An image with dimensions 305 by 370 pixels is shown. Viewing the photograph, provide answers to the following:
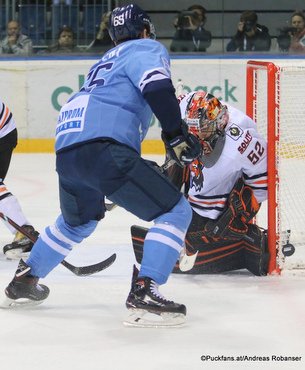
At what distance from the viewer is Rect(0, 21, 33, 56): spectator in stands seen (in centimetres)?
828

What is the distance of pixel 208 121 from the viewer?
3.80 meters

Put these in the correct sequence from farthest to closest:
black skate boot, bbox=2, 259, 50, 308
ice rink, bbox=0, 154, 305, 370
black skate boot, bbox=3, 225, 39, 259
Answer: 1. black skate boot, bbox=3, 225, 39, 259
2. black skate boot, bbox=2, 259, 50, 308
3. ice rink, bbox=0, 154, 305, 370

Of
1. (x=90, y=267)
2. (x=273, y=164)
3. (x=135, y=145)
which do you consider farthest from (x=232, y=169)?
(x=135, y=145)

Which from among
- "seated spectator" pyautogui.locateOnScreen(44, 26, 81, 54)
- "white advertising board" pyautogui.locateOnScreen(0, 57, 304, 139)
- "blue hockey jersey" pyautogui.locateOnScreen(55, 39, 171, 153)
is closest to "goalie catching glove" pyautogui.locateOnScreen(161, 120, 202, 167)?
"blue hockey jersey" pyautogui.locateOnScreen(55, 39, 171, 153)

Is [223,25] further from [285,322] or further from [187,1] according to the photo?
[285,322]

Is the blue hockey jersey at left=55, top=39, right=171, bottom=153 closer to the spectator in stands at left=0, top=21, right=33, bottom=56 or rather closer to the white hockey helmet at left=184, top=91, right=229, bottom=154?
the white hockey helmet at left=184, top=91, right=229, bottom=154

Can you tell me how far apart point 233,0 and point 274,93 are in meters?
4.76

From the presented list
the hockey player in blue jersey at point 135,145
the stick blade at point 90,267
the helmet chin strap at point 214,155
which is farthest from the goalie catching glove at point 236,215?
the hockey player in blue jersey at point 135,145

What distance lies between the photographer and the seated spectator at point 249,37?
8242mm

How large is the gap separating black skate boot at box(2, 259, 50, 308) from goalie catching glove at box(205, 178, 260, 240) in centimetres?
77

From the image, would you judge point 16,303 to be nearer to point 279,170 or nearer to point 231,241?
point 231,241

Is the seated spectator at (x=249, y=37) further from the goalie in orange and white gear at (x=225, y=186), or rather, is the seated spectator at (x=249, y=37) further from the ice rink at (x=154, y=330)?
the goalie in orange and white gear at (x=225, y=186)

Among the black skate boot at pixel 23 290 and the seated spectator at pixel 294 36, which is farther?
the seated spectator at pixel 294 36

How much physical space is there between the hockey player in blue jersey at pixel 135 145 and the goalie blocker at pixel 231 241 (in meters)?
0.74
